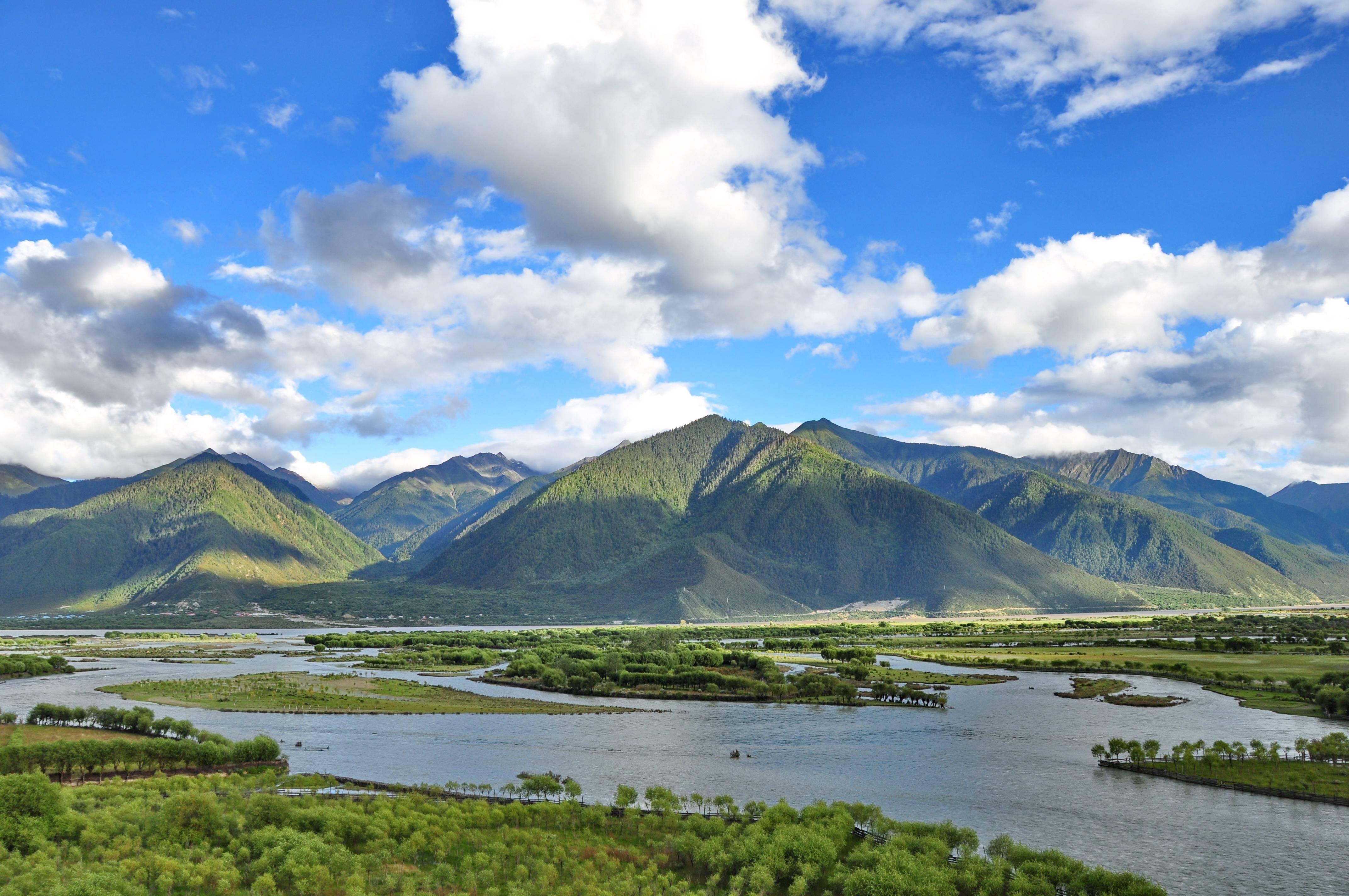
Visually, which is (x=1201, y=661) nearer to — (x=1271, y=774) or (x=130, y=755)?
(x=1271, y=774)

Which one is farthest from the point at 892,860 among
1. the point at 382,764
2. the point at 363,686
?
the point at 363,686

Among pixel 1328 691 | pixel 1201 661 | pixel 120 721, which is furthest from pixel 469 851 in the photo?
pixel 1201 661

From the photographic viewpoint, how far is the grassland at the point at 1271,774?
256 feet

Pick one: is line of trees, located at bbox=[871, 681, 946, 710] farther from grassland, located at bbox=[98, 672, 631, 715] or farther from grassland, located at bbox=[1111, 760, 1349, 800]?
→ grassland, located at bbox=[1111, 760, 1349, 800]

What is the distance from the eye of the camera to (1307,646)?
19062 cm

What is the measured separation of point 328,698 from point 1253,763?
124 meters

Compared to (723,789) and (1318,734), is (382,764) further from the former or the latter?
(1318,734)

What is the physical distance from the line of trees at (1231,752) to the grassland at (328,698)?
68.8 m

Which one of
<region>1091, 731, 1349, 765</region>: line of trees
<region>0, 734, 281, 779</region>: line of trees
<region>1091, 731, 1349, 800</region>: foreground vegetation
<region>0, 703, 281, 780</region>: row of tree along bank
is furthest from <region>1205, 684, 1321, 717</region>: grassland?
<region>0, 734, 281, 779</region>: line of trees

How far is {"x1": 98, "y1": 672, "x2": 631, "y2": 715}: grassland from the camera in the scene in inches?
5044

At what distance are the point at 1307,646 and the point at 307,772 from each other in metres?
206

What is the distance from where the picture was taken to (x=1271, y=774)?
8256cm

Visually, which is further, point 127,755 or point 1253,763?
point 127,755

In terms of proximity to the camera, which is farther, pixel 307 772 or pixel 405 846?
pixel 307 772
